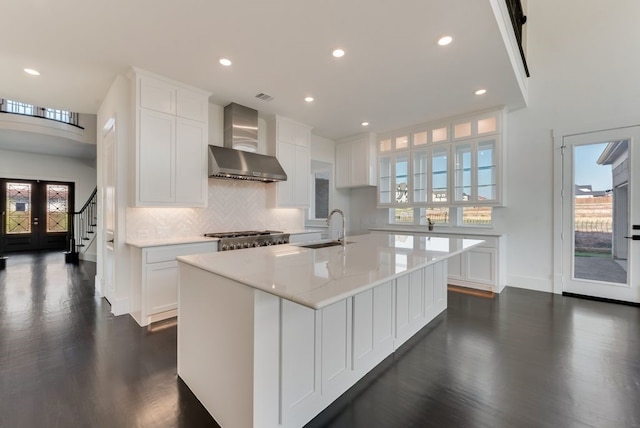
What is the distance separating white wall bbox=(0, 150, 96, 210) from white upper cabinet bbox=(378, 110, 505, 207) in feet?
29.4

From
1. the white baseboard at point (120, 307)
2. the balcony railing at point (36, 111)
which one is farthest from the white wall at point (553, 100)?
the balcony railing at point (36, 111)

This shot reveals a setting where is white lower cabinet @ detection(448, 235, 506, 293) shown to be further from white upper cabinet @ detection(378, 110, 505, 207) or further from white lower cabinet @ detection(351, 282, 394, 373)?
white lower cabinet @ detection(351, 282, 394, 373)

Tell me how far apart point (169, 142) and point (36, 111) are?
215 inches

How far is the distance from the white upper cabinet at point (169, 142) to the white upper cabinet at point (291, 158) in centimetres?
127

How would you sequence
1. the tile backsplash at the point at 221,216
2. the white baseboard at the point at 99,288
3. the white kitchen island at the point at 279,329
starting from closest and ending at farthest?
1. the white kitchen island at the point at 279,329
2. the tile backsplash at the point at 221,216
3. the white baseboard at the point at 99,288

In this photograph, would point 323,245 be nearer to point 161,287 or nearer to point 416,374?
point 416,374

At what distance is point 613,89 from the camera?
3.71m

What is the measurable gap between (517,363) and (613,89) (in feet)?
13.3

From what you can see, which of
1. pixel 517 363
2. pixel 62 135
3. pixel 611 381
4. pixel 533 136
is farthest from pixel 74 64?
pixel 533 136

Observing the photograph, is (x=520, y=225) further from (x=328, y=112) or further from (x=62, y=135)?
(x=62, y=135)

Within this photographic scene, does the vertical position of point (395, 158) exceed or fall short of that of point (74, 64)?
it falls short

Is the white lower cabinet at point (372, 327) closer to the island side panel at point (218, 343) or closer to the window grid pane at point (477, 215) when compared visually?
the island side panel at point (218, 343)

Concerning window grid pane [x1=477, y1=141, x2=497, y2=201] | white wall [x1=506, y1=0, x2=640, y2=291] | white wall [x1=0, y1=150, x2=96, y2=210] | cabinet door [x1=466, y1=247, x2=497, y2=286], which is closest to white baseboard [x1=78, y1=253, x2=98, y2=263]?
white wall [x1=0, y1=150, x2=96, y2=210]

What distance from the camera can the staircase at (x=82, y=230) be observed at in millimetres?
6703
